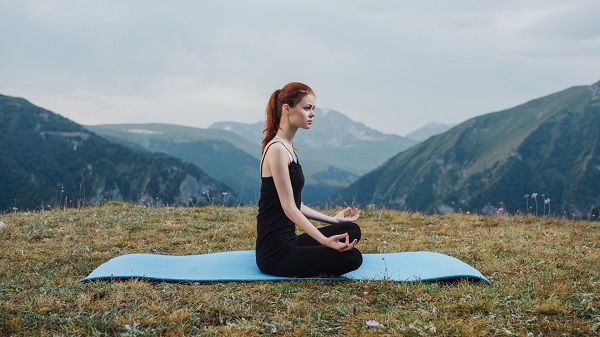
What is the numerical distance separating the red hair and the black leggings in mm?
1811

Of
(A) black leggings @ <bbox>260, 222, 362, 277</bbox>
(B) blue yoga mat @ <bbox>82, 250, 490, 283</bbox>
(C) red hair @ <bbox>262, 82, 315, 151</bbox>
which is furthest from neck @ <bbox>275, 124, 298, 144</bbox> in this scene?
(B) blue yoga mat @ <bbox>82, 250, 490, 283</bbox>

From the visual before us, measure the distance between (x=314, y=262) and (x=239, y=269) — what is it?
5.01 ft

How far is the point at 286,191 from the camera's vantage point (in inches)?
303

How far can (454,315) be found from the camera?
6594mm

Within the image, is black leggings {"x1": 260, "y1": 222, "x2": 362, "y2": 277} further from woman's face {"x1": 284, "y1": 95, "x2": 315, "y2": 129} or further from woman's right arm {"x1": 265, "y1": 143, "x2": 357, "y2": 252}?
woman's face {"x1": 284, "y1": 95, "x2": 315, "y2": 129}

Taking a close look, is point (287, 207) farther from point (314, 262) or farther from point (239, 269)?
point (239, 269)

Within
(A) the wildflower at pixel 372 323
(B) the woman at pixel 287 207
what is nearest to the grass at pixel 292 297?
(A) the wildflower at pixel 372 323

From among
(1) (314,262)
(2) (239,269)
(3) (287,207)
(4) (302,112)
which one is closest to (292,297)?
(1) (314,262)

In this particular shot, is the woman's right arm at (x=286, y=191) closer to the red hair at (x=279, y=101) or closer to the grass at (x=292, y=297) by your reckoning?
the red hair at (x=279, y=101)

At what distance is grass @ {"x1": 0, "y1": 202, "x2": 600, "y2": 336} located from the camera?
6.12 meters

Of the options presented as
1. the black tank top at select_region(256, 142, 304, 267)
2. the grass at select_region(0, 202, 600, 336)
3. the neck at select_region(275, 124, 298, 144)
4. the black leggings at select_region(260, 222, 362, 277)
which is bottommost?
the grass at select_region(0, 202, 600, 336)

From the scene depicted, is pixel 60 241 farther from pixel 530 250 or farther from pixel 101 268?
pixel 530 250

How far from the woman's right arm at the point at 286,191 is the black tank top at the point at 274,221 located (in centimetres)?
32

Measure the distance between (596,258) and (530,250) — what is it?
1251 millimetres
